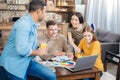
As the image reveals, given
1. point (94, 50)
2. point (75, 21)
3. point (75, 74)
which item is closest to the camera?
point (75, 74)

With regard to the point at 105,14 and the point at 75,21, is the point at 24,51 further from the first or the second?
the point at 105,14

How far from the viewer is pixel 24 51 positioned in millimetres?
2061

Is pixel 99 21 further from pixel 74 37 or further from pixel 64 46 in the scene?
pixel 64 46

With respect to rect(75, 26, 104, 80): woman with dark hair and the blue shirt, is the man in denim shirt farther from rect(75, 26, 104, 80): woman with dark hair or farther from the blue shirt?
rect(75, 26, 104, 80): woman with dark hair

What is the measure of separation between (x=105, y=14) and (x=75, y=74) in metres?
4.33

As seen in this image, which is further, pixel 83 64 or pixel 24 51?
pixel 83 64

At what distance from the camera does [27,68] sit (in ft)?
7.39

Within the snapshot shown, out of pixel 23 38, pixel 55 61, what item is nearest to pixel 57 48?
pixel 55 61

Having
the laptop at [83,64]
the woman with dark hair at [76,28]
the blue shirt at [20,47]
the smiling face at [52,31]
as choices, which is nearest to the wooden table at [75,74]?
the laptop at [83,64]

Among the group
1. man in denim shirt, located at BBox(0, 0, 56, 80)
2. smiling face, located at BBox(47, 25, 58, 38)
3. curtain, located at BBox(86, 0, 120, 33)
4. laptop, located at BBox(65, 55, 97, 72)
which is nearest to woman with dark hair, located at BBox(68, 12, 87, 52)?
smiling face, located at BBox(47, 25, 58, 38)

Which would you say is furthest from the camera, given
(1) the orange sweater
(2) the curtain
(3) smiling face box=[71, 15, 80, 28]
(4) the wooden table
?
(2) the curtain

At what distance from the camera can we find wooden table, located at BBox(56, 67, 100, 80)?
2273mm

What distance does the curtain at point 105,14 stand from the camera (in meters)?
5.88

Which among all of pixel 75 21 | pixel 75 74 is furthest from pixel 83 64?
pixel 75 21
